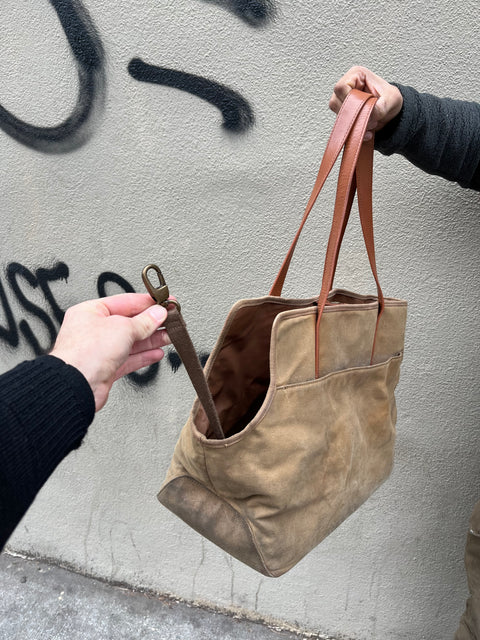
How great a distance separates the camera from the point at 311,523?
2.43ft

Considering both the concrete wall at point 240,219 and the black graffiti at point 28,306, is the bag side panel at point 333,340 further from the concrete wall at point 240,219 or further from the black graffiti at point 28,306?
the black graffiti at point 28,306

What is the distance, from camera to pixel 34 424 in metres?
0.55

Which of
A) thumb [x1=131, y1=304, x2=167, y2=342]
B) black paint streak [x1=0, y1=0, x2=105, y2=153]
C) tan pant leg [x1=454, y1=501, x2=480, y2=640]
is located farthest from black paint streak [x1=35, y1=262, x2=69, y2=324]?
tan pant leg [x1=454, y1=501, x2=480, y2=640]

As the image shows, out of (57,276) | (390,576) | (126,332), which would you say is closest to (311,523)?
(126,332)

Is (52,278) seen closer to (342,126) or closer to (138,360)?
(138,360)

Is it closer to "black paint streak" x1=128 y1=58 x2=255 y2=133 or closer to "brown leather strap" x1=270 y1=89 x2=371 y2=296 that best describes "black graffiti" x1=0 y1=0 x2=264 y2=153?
"black paint streak" x1=128 y1=58 x2=255 y2=133

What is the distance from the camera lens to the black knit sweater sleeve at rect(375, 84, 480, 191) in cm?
77

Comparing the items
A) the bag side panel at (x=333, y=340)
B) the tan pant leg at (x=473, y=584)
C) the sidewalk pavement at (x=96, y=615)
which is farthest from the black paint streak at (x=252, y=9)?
the sidewalk pavement at (x=96, y=615)

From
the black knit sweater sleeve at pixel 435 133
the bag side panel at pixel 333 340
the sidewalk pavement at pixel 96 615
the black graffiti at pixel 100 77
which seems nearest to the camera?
the bag side panel at pixel 333 340

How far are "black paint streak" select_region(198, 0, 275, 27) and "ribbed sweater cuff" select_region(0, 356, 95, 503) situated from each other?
80 centimetres

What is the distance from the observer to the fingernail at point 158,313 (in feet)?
2.19

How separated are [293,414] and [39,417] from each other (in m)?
0.32

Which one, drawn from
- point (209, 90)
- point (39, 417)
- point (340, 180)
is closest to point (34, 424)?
point (39, 417)

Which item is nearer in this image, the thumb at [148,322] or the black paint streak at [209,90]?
the thumb at [148,322]
